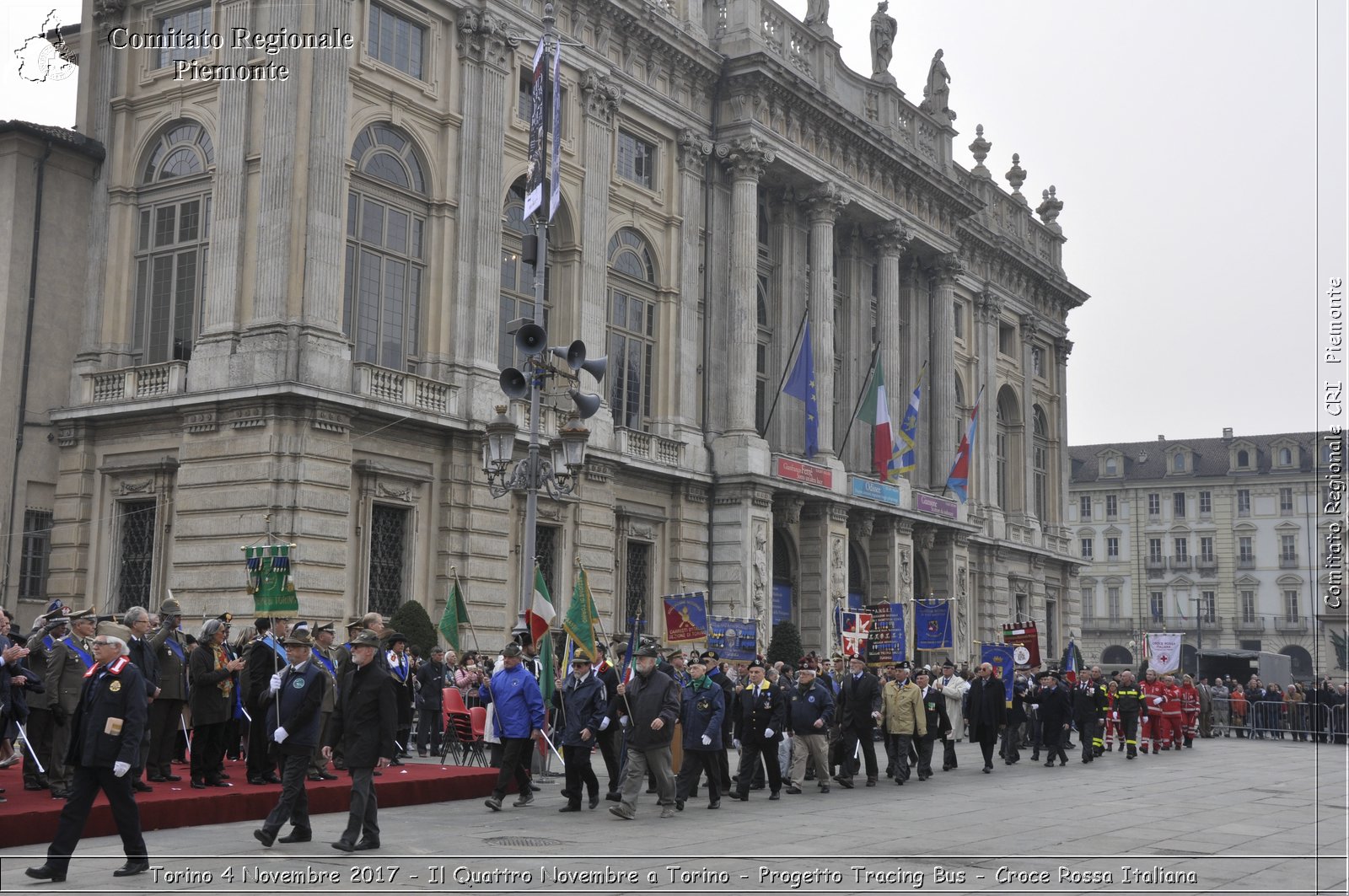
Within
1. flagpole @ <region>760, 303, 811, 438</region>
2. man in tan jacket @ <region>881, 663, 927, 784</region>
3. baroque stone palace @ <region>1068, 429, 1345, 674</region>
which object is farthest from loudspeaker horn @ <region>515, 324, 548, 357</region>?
baroque stone palace @ <region>1068, 429, 1345, 674</region>

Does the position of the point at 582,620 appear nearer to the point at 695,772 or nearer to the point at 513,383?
the point at 695,772

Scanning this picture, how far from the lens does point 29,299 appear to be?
3005 centimetres

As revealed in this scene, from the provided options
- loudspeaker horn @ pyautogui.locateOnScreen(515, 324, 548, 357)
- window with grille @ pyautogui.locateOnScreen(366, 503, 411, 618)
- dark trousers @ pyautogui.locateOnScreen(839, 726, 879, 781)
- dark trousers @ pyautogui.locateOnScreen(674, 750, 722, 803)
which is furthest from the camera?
window with grille @ pyautogui.locateOnScreen(366, 503, 411, 618)

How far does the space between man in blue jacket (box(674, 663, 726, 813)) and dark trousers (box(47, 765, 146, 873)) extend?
7.99 meters

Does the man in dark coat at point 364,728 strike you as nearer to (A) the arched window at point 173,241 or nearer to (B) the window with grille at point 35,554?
(A) the arched window at point 173,241

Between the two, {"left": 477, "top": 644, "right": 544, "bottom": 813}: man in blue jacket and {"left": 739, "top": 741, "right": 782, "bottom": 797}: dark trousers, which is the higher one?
{"left": 477, "top": 644, "right": 544, "bottom": 813}: man in blue jacket

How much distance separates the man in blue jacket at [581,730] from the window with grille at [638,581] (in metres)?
18.8

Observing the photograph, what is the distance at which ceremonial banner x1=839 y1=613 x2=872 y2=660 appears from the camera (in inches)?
1465

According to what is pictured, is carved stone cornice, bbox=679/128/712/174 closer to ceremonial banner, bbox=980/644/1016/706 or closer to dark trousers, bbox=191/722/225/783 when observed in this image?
ceremonial banner, bbox=980/644/1016/706

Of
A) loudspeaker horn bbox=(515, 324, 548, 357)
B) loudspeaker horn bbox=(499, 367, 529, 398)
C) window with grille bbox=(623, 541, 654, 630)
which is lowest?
window with grille bbox=(623, 541, 654, 630)

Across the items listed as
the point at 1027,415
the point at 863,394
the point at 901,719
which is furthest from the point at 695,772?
the point at 1027,415

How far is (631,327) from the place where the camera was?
38.8 metres

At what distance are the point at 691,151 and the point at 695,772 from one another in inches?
974

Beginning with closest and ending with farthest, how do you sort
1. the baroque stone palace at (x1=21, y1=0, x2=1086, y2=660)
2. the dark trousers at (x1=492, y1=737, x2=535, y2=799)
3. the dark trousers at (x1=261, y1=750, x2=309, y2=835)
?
the dark trousers at (x1=261, y1=750, x2=309, y2=835) < the dark trousers at (x1=492, y1=737, x2=535, y2=799) < the baroque stone palace at (x1=21, y1=0, x2=1086, y2=660)
